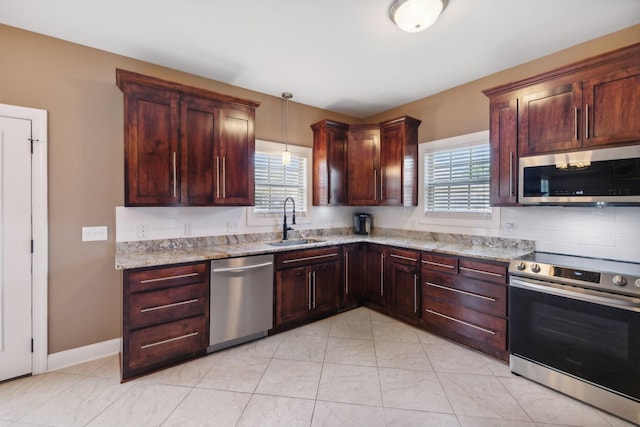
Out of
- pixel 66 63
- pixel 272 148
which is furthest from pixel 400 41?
pixel 66 63

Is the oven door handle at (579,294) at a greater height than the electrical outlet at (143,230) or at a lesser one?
lesser

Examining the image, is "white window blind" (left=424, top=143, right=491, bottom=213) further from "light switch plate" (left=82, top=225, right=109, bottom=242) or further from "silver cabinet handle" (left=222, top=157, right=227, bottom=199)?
"light switch plate" (left=82, top=225, right=109, bottom=242)

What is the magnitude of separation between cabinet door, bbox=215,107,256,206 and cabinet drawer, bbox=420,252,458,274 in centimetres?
200

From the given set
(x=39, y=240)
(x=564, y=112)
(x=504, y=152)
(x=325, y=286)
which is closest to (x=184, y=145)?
(x=39, y=240)

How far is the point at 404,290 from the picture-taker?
11.0 ft

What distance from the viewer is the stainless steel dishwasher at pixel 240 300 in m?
2.65

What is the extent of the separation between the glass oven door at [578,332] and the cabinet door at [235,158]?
2693mm

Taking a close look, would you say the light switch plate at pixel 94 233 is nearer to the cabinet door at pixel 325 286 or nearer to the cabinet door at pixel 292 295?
the cabinet door at pixel 292 295

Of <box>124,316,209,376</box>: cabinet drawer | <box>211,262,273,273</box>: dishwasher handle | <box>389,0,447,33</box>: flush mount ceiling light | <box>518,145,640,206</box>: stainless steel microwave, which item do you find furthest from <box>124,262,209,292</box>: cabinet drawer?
<box>518,145,640,206</box>: stainless steel microwave

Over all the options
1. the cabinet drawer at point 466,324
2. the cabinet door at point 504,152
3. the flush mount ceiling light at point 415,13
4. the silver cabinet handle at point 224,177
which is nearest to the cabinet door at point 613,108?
the cabinet door at point 504,152

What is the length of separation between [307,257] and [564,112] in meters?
2.72

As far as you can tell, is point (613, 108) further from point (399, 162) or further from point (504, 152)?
point (399, 162)

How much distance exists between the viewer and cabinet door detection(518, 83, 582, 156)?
229 centimetres

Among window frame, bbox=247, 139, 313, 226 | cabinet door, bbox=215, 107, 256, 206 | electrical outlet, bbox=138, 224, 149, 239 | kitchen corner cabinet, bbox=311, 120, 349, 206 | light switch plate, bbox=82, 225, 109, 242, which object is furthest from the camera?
kitchen corner cabinet, bbox=311, 120, 349, 206
